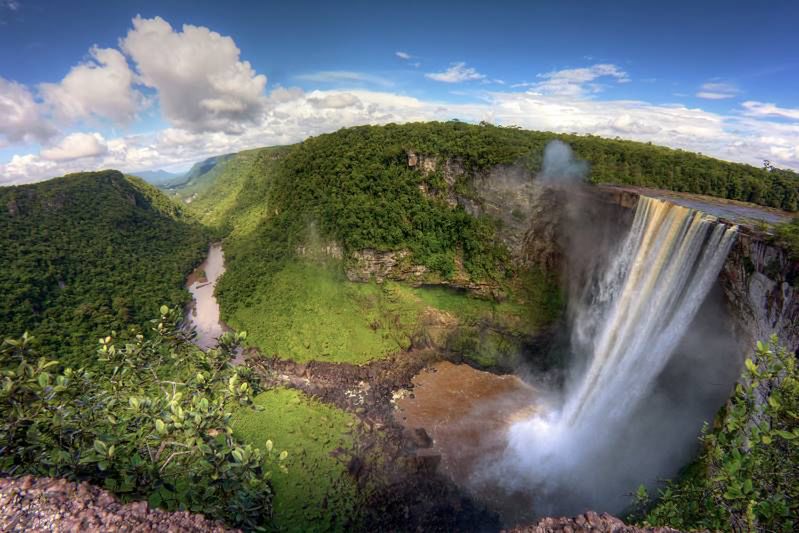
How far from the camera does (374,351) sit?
29953 mm

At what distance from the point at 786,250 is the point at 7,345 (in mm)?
19515

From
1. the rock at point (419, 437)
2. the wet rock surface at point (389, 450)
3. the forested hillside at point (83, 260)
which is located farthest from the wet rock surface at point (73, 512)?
the forested hillside at point (83, 260)

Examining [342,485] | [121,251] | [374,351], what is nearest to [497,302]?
[374,351]

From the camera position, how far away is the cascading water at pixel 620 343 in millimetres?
15039

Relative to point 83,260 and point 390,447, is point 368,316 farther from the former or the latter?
point 83,260

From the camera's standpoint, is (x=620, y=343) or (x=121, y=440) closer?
(x=121, y=440)

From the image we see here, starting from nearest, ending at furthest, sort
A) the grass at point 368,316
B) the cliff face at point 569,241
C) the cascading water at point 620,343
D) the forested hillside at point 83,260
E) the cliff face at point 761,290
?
the cliff face at point 761,290, the cliff face at point 569,241, the cascading water at point 620,343, the grass at point 368,316, the forested hillside at point 83,260

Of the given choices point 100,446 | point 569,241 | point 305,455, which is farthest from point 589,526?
point 569,241

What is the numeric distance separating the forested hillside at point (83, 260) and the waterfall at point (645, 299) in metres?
37.8

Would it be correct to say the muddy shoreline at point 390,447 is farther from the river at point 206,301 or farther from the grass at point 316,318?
the river at point 206,301

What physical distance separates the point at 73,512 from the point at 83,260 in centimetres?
4663

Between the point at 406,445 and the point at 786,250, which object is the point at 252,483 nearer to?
the point at 786,250

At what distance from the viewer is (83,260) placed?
38.8 meters

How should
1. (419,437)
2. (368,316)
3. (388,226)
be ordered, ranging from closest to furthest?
(419,437)
(368,316)
(388,226)
